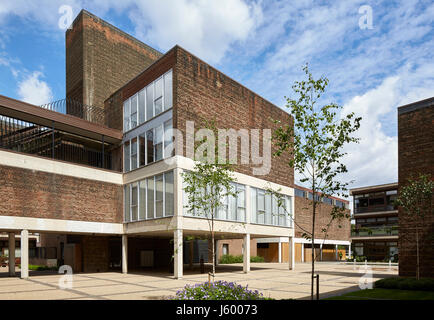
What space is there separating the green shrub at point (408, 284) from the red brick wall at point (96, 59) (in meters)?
29.5

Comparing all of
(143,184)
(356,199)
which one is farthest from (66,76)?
(356,199)

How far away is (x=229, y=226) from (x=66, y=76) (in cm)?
2503

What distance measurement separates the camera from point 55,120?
26.4 metres

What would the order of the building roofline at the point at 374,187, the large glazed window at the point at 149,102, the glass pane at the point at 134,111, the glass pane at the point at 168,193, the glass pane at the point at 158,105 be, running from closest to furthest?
the glass pane at the point at 168,193 → the large glazed window at the point at 149,102 → the glass pane at the point at 158,105 → the glass pane at the point at 134,111 → the building roofline at the point at 374,187

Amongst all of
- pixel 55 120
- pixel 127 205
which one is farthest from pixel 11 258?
pixel 55 120

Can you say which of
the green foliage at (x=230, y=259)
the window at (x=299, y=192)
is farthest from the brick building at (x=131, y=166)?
the window at (x=299, y=192)

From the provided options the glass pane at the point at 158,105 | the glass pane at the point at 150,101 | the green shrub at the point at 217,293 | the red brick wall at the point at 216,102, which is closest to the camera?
the green shrub at the point at 217,293

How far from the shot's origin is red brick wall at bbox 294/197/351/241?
55344 millimetres

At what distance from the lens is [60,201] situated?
25234mm

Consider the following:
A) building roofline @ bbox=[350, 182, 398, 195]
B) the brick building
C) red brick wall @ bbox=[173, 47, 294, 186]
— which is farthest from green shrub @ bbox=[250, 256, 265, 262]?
building roofline @ bbox=[350, 182, 398, 195]

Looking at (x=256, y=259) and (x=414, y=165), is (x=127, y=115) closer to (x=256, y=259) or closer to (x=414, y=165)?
(x=414, y=165)

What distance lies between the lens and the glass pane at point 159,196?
25572 mm

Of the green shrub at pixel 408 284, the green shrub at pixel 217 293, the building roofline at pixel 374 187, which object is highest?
the building roofline at pixel 374 187

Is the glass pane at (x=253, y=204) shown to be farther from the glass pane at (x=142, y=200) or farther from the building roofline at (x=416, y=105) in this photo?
the building roofline at (x=416, y=105)
